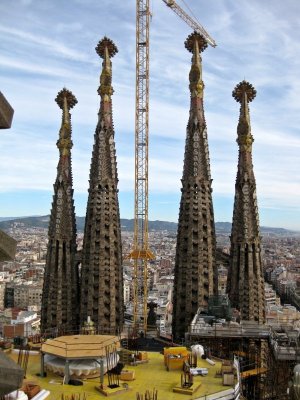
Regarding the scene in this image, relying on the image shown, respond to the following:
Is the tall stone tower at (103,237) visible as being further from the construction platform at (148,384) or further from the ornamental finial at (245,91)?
the construction platform at (148,384)

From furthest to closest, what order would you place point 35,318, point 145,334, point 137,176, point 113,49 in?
1. point 35,318
2. point 137,176
3. point 113,49
4. point 145,334

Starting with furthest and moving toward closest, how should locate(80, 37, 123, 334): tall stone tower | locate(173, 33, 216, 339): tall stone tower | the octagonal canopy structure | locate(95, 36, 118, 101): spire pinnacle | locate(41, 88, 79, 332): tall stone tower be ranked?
locate(95, 36, 118, 101): spire pinnacle
locate(41, 88, 79, 332): tall stone tower
locate(80, 37, 123, 334): tall stone tower
locate(173, 33, 216, 339): tall stone tower
the octagonal canopy structure

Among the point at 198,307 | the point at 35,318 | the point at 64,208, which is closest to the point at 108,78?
the point at 64,208

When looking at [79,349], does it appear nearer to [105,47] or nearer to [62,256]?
[62,256]

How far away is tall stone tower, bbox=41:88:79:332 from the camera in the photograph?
39.0 metres

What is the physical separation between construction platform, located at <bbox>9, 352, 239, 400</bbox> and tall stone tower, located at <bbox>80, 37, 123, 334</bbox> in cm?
1849

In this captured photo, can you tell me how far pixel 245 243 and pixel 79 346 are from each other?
73.9ft

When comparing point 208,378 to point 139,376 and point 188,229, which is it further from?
point 188,229

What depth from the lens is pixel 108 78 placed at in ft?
135

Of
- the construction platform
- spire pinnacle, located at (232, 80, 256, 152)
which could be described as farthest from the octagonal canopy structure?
spire pinnacle, located at (232, 80, 256, 152)

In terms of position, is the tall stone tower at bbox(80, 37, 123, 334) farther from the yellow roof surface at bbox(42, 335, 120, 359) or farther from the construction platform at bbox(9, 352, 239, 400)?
the yellow roof surface at bbox(42, 335, 120, 359)

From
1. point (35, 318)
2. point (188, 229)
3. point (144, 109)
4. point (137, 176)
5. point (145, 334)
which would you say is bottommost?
point (35, 318)

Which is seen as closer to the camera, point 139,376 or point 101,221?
point 139,376

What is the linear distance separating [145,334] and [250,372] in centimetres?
1236
